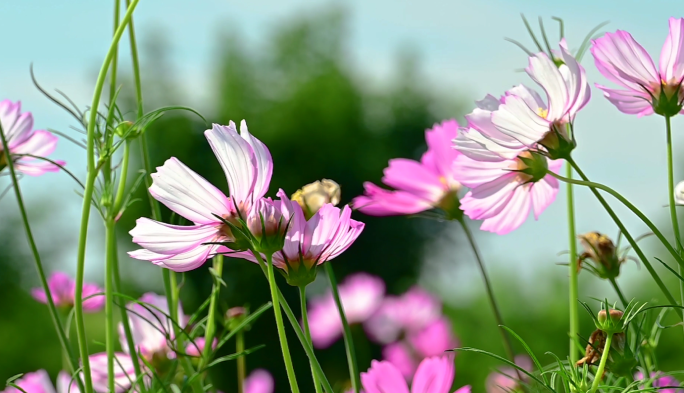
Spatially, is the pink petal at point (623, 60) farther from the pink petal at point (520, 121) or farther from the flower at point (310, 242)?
the flower at point (310, 242)

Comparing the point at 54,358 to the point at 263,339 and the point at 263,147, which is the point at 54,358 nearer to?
the point at 263,339

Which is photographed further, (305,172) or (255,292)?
(305,172)

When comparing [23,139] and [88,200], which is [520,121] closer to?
[88,200]

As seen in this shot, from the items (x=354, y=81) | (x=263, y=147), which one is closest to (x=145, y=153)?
(x=263, y=147)

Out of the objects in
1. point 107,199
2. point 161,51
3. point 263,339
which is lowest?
point 263,339

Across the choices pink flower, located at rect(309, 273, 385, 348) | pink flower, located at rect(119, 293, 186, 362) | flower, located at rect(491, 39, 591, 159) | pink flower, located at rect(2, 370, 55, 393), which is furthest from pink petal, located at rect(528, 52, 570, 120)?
pink flower, located at rect(309, 273, 385, 348)

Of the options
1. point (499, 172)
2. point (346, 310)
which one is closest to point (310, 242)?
point (499, 172)
